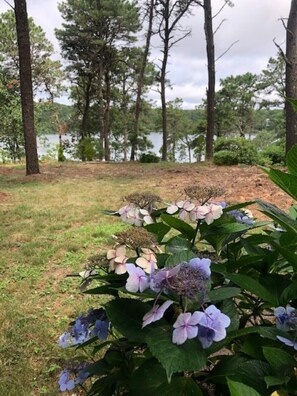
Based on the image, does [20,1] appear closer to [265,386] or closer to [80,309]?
[80,309]

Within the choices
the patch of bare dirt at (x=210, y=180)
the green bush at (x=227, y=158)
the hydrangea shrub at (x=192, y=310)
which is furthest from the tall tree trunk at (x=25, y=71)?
the hydrangea shrub at (x=192, y=310)

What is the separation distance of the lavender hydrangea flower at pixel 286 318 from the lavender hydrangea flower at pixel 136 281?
0.24 metres

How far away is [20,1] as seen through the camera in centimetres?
668

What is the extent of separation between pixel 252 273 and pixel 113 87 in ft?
70.0

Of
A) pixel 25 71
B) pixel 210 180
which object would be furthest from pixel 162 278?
pixel 25 71

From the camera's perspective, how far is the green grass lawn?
1.89 m

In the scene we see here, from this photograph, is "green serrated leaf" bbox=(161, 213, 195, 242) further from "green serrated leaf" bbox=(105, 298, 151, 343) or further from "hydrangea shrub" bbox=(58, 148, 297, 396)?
"green serrated leaf" bbox=(105, 298, 151, 343)

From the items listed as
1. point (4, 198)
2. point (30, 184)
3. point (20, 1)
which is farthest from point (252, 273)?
point (20, 1)

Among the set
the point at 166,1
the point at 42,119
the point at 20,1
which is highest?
the point at 166,1

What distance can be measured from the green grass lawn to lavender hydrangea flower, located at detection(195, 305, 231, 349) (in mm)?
414

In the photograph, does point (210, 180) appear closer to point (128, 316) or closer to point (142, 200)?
point (142, 200)

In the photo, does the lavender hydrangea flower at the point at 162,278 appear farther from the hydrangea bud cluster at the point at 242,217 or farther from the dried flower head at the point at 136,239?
the hydrangea bud cluster at the point at 242,217

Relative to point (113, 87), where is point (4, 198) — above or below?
below

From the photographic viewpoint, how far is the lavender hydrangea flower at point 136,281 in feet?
1.89
